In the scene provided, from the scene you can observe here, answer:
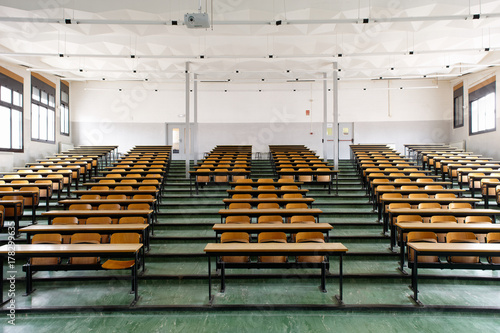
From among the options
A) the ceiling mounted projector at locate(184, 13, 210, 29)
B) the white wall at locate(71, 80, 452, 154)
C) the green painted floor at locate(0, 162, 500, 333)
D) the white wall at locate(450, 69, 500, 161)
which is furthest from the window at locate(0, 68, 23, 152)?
the white wall at locate(450, 69, 500, 161)

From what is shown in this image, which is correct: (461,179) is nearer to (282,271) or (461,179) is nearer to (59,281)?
(282,271)

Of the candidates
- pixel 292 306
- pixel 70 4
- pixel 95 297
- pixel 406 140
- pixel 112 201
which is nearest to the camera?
pixel 292 306

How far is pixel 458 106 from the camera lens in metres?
14.3

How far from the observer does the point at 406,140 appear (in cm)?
1513

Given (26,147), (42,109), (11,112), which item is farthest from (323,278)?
(42,109)

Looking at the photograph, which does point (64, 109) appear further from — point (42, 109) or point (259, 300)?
point (259, 300)

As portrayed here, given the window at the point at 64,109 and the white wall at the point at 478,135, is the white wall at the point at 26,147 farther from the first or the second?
the white wall at the point at 478,135

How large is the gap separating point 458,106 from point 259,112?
9025 millimetres

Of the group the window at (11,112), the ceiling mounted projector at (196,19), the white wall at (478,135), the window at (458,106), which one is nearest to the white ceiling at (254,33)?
the ceiling mounted projector at (196,19)

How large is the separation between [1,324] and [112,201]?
106 inches

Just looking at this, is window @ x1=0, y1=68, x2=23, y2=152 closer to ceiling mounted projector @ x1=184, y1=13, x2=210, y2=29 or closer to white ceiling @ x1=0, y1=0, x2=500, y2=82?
white ceiling @ x1=0, y1=0, x2=500, y2=82

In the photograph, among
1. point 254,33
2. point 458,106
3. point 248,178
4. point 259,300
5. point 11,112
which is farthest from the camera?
point 458,106

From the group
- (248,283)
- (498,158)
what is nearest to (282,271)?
(248,283)

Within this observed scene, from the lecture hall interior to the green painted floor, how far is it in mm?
26
